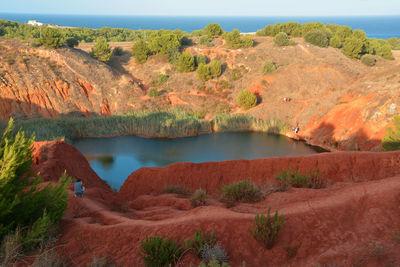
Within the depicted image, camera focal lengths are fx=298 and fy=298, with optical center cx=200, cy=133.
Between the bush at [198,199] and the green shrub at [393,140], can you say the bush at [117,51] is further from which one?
the bush at [198,199]

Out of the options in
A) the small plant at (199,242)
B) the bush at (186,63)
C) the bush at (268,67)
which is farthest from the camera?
the bush at (186,63)

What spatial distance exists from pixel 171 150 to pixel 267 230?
1736cm

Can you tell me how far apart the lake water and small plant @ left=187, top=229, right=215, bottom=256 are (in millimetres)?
12567

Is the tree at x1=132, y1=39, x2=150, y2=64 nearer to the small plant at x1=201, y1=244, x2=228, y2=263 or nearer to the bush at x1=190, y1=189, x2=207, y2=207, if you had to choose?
the bush at x1=190, y1=189, x2=207, y2=207

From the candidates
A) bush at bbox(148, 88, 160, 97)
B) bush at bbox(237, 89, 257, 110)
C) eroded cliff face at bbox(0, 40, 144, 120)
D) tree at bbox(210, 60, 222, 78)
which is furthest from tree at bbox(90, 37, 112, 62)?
bush at bbox(237, 89, 257, 110)

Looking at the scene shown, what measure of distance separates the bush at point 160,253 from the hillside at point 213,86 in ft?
67.0

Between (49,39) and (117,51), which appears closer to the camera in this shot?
(49,39)

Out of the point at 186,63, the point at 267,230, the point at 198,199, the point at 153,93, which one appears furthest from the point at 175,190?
the point at 186,63

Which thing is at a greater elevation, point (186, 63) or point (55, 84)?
point (186, 63)

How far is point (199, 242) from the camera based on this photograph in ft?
18.8

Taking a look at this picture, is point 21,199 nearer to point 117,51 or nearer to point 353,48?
point 117,51

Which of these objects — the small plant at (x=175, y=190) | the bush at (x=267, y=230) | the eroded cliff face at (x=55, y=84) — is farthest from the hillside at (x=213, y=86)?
the bush at (x=267, y=230)

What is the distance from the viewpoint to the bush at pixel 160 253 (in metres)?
5.42

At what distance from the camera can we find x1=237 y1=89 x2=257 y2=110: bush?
31.9 m
